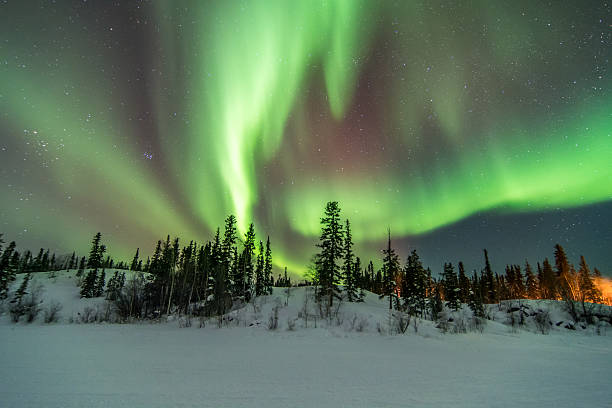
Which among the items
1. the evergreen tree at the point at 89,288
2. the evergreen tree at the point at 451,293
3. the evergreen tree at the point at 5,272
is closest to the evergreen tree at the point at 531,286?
the evergreen tree at the point at 451,293

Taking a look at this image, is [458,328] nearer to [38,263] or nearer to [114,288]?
[114,288]

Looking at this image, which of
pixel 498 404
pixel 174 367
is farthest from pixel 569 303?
pixel 174 367

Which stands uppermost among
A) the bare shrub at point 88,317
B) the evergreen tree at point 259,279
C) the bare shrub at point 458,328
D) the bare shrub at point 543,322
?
the evergreen tree at point 259,279

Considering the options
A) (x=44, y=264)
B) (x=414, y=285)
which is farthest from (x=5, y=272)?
(x=44, y=264)

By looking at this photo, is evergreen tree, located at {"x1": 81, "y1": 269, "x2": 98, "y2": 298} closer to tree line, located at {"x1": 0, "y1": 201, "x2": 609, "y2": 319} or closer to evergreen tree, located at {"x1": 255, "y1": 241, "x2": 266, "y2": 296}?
tree line, located at {"x1": 0, "y1": 201, "x2": 609, "y2": 319}

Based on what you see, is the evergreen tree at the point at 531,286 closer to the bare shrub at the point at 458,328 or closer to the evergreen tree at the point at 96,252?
the bare shrub at the point at 458,328

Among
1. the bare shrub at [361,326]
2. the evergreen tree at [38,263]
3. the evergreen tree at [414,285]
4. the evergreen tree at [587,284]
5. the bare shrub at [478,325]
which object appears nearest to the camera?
the bare shrub at [361,326]

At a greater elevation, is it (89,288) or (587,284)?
(587,284)

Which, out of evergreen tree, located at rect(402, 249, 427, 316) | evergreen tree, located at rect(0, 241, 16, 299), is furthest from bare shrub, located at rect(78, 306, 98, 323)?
evergreen tree, located at rect(402, 249, 427, 316)

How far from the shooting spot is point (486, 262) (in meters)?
66.4

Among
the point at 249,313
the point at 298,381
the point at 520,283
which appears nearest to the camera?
the point at 298,381

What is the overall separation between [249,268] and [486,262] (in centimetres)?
6028

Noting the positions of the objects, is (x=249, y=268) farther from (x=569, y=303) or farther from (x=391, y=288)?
(x=569, y=303)

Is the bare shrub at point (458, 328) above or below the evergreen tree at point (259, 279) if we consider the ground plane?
below
